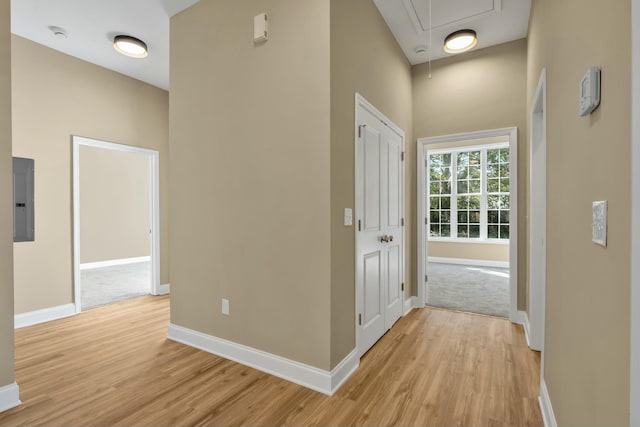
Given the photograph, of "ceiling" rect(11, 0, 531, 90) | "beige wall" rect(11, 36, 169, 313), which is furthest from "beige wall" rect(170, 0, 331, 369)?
"beige wall" rect(11, 36, 169, 313)

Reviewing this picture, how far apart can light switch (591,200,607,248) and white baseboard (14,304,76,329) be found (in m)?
4.69

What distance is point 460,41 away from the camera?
326 centimetres

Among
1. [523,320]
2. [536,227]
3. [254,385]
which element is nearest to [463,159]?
[523,320]

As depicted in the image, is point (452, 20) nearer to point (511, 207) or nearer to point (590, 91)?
point (511, 207)

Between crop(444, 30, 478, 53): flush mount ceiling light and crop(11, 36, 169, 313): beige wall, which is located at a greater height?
crop(444, 30, 478, 53): flush mount ceiling light

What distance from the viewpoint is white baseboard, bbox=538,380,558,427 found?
1608 millimetres

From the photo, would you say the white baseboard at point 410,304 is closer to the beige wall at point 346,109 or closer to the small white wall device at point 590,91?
the beige wall at point 346,109

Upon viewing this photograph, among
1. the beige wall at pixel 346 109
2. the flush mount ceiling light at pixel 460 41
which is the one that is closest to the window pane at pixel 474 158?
the flush mount ceiling light at pixel 460 41

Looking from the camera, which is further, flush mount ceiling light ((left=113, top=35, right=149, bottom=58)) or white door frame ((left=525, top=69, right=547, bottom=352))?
flush mount ceiling light ((left=113, top=35, right=149, bottom=58))

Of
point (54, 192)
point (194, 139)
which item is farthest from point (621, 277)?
point (54, 192)

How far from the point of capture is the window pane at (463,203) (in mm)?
7104

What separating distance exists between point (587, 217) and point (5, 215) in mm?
3045

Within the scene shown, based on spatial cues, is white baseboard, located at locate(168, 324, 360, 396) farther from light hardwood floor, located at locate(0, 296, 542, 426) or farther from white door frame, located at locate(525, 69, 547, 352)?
white door frame, located at locate(525, 69, 547, 352)

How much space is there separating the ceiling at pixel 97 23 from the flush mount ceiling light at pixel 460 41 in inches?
100
